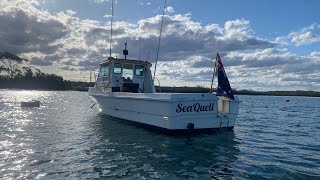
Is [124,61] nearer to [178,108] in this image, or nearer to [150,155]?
[178,108]

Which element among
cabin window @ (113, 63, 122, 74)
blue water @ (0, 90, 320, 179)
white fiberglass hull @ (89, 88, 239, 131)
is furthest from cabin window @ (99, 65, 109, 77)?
blue water @ (0, 90, 320, 179)

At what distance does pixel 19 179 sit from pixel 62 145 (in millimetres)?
4492

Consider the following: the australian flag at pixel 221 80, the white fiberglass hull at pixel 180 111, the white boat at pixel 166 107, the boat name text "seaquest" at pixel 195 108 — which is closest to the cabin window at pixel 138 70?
the white boat at pixel 166 107

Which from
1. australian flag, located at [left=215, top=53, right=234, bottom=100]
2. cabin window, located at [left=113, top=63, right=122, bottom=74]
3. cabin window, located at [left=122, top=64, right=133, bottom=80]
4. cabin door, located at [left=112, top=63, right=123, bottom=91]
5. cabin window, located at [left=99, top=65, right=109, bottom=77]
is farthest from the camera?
cabin window, located at [left=99, top=65, right=109, bottom=77]

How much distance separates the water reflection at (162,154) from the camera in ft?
30.3

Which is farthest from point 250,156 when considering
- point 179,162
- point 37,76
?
point 37,76

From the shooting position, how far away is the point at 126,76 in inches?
901

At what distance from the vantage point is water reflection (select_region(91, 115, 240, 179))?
9.24m

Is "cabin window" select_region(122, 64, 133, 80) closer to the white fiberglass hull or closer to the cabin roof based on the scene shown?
the cabin roof

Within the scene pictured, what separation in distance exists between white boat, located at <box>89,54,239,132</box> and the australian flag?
538 millimetres

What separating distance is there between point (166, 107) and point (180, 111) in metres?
0.63

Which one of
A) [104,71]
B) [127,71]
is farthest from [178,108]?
[104,71]

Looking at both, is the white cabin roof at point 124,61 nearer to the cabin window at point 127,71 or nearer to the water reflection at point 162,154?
the cabin window at point 127,71

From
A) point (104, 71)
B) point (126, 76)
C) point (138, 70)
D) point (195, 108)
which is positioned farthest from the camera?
point (104, 71)
